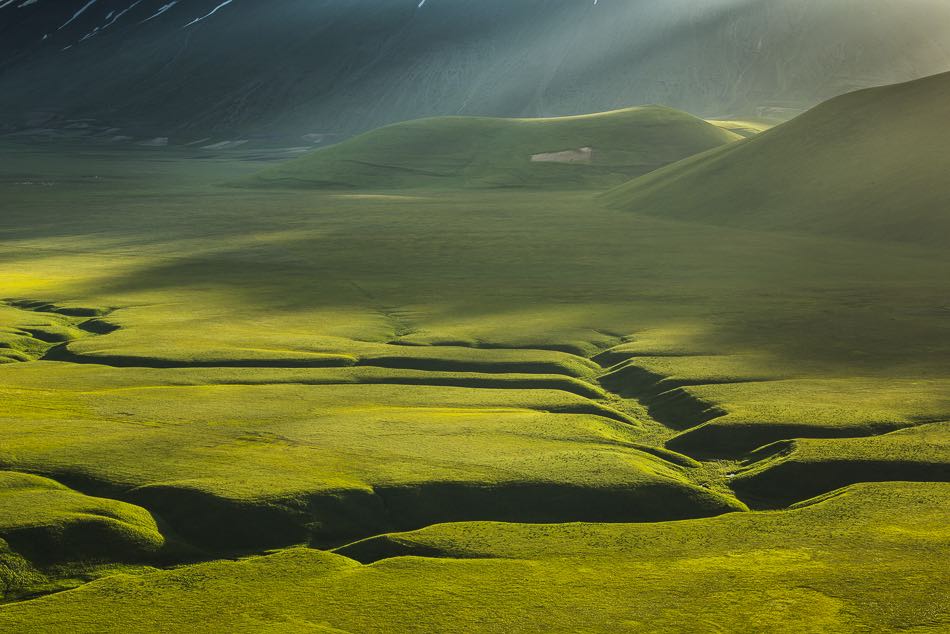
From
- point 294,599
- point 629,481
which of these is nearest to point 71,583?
point 294,599

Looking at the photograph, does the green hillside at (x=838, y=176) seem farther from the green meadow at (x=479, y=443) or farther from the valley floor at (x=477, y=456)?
the valley floor at (x=477, y=456)

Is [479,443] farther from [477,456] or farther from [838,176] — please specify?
[838,176]

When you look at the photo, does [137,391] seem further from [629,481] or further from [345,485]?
[629,481]

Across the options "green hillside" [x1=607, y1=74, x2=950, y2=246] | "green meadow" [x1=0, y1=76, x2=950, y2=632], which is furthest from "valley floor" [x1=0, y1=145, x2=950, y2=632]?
"green hillside" [x1=607, y1=74, x2=950, y2=246]

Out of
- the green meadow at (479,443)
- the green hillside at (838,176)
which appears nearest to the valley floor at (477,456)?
the green meadow at (479,443)

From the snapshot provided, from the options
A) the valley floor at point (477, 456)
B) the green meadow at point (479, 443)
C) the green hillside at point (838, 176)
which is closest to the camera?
the valley floor at point (477, 456)

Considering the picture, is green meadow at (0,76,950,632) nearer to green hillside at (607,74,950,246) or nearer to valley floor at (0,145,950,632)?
valley floor at (0,145,950,632)
